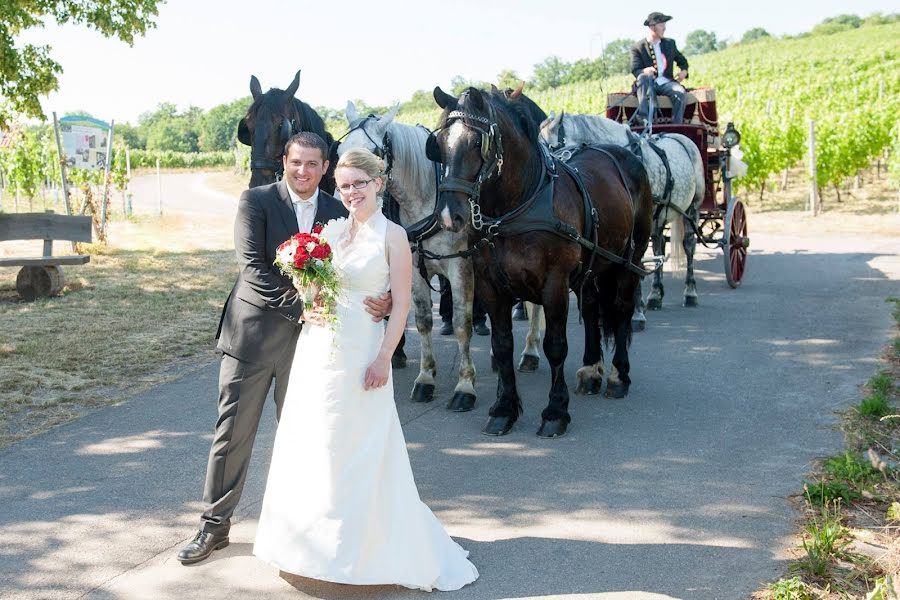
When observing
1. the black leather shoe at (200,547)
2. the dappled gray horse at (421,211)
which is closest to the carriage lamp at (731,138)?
the dappled gray horse at (421,211)

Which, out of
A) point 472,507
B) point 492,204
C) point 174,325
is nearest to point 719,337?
point 492,204

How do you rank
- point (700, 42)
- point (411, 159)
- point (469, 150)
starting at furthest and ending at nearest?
point (700, 42)
point (411, 159)
point (469, 150)

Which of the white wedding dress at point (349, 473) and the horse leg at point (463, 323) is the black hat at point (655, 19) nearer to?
the horse leg at point (463, 323)

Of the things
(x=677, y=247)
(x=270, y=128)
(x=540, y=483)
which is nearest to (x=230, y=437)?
(x=540, y=483)

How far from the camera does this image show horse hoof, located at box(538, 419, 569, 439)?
577 centimetres

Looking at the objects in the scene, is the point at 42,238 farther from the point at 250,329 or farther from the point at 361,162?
the point at 361,162

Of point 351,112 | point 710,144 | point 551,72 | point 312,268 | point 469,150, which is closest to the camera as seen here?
point 312,268

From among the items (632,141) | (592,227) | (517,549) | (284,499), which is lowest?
(517,549)

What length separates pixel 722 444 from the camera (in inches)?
219

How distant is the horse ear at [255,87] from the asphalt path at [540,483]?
2418mm

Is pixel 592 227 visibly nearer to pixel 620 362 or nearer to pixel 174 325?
pixel 620 362

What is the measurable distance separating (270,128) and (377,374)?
8.56ft

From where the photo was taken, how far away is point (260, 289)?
3.99 meters

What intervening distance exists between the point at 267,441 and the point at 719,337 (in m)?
4.91
